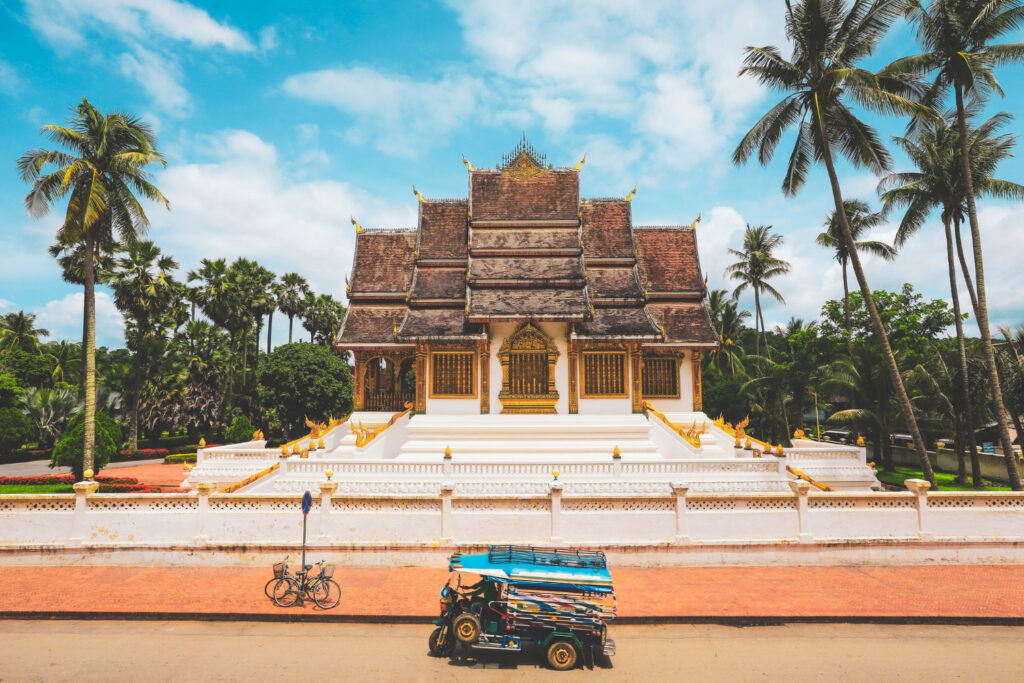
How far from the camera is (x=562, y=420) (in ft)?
62.9

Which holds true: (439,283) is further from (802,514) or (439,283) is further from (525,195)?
(802,514)

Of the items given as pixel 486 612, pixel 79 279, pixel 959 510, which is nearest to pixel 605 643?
pixel 486 612

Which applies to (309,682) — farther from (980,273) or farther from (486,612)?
(980,273)

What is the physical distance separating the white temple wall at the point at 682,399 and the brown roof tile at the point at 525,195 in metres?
7.40

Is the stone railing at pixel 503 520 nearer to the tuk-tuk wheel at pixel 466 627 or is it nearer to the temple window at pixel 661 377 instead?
the tuk-tuk wheel at pixel 466 627

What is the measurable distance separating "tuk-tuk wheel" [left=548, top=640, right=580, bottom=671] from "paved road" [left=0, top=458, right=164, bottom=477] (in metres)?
27.5

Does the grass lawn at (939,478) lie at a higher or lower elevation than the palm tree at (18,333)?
lower

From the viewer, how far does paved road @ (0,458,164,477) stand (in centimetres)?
2659

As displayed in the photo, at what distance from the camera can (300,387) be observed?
126 feet

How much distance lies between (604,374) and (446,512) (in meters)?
10.4

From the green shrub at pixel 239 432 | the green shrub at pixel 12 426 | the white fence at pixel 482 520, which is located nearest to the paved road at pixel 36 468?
the green shrub at pixel 12 426

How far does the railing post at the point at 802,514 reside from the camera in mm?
11266

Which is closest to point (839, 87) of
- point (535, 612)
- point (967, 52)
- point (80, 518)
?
point (967, 52)

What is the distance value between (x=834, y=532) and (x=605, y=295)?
1161 centimetres
